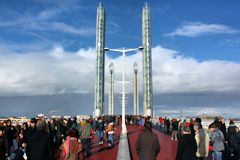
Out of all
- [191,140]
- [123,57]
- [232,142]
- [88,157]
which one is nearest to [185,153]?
[191,140]

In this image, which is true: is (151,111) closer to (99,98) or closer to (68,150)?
(99,98)

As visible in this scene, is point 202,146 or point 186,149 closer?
point 186,149

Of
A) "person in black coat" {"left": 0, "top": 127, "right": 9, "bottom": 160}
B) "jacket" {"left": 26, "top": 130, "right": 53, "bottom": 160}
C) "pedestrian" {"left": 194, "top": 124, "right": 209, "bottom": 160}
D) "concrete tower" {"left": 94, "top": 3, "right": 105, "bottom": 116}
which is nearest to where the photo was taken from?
"jacket" {"left": 26, "top": 130, "right": 53, "bottom": 160}

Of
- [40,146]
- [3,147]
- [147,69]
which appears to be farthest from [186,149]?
[147,69]

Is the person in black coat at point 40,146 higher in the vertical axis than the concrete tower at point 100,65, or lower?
lower

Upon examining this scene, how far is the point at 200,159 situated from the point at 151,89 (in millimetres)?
67364

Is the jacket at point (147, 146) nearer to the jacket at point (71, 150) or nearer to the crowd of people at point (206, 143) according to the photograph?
the crowd of people at point (206, 143)

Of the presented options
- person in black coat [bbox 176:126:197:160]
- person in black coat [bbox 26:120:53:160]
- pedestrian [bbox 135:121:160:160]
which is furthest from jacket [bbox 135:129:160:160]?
person in black coat [bbox 26:120:53:160]

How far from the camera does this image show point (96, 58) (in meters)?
77.9

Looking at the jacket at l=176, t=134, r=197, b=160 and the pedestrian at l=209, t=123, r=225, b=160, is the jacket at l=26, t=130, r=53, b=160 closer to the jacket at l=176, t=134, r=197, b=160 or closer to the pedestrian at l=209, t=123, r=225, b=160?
the jacket at l=176, t=134, r=197, b=160

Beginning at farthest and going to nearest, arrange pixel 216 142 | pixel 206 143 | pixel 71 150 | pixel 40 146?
pixel 216 142
pixel 206 143
pixel 40 146
pixel 71 150

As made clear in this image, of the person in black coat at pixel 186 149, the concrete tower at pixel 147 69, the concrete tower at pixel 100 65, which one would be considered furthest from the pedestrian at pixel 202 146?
the concrete tower at pixel 100 65

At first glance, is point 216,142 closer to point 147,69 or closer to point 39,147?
point 39,147

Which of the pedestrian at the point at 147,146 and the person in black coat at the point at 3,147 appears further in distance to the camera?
the person in black coat at the point at 3,147
